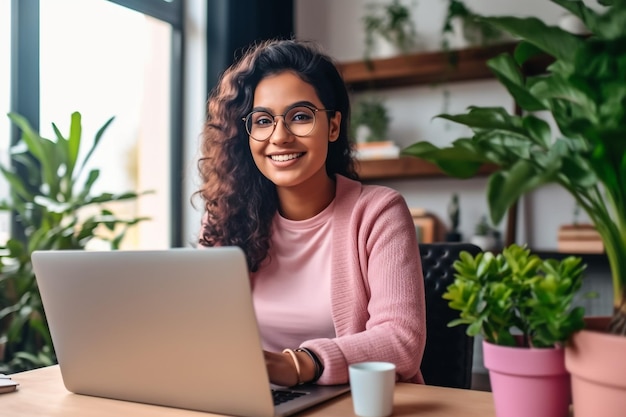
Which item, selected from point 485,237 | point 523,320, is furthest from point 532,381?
point 485,237

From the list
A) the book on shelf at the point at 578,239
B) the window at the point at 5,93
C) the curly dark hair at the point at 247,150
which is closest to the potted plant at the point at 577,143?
the curly dark hair at the point at 247,150

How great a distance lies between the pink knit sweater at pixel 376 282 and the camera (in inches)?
45.6

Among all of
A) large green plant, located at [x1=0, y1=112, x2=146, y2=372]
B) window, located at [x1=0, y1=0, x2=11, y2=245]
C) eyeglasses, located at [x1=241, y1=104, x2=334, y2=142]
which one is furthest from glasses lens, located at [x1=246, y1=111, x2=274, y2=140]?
window, located at [x1=0, y1=0, x2=11, y2=245]

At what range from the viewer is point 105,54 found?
9.73 ft

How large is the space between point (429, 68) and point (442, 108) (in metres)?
0.23

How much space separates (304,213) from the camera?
5.09 feet

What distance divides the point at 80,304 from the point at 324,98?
0.76 meters

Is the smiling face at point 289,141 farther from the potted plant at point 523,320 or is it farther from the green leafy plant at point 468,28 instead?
the green leafy plant at point 468,28

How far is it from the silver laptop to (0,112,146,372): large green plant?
117 centimetres

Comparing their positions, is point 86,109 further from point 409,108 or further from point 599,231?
point 599,231

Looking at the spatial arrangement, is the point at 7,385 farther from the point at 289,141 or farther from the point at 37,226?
the point at 37,226

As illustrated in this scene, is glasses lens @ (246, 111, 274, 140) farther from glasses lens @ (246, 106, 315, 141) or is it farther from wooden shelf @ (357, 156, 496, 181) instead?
wooden shelf @ (357, 156, 496, 181)

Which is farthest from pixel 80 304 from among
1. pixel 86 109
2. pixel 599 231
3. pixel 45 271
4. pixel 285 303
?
pixel 86 109

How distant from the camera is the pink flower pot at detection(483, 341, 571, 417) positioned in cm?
75
